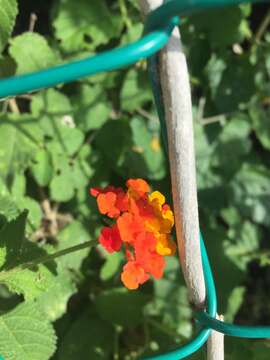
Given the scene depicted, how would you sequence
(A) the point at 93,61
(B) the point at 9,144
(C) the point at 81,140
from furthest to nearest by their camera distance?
(C) the point at 81,140
(B) the point at 9,144
(A) the point at 93,61

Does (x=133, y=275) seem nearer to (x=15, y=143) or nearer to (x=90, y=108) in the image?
(x=15, y=143)

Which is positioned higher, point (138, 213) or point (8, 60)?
point (8, 60)

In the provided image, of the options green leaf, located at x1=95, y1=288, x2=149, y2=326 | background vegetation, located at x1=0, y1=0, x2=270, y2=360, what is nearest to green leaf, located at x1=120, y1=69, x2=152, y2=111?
background vegetation, located at x1=0, y1=0, x2=270, y2=360

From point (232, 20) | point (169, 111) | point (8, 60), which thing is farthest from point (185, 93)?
point (232, 20)

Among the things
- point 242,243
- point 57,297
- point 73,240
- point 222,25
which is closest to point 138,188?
point 57,297

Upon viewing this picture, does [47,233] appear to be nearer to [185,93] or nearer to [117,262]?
[117,262]

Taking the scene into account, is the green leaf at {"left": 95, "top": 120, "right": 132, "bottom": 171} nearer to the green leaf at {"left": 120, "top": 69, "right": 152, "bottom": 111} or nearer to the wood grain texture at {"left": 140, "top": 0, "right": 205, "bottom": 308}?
the green leaf at {"left": 120, "top": 69, "right": 152, "bottom": 111}

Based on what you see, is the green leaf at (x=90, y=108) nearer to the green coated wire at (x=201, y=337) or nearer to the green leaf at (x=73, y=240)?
the green leaf at (x=73, y=240)
